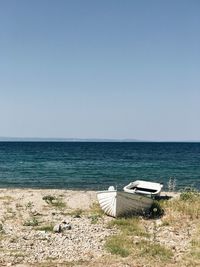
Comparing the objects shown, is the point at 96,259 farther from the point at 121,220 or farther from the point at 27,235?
the point at 121,220

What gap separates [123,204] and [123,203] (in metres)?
0.05

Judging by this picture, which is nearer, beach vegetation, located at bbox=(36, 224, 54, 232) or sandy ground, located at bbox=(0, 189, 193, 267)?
sandy ground, located at bbox=(0, 189, 193, 267)

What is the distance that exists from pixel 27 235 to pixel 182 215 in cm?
761

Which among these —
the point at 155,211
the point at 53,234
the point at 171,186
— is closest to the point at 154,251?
the point at 53,234

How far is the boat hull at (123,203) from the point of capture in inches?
816

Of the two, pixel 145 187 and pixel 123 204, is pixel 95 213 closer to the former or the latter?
pixel 123 204

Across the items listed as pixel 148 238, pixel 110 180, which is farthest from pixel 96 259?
pixel 110 180

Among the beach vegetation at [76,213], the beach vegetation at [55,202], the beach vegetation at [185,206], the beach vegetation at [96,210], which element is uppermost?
the beach vegetation at [185,206]

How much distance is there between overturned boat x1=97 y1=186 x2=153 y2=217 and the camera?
20.7 m

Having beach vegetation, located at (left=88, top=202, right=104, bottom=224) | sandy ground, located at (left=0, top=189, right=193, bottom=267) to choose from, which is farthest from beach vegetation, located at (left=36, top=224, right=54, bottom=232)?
beach vegetation, located at (left=88, top=202, right=104, bottom=224)

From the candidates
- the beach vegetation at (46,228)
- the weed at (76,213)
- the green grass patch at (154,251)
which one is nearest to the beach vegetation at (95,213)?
the weed at (76,213)

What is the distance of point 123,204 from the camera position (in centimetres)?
2080

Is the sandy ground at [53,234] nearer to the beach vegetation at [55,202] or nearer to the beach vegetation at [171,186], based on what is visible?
the beach vegetation at [55,202]

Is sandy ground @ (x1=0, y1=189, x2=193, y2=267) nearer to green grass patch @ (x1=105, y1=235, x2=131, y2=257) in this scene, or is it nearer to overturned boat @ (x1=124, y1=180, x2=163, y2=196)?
green grass patch @ (x1=105, y1=235, x2=131, y2=257)
